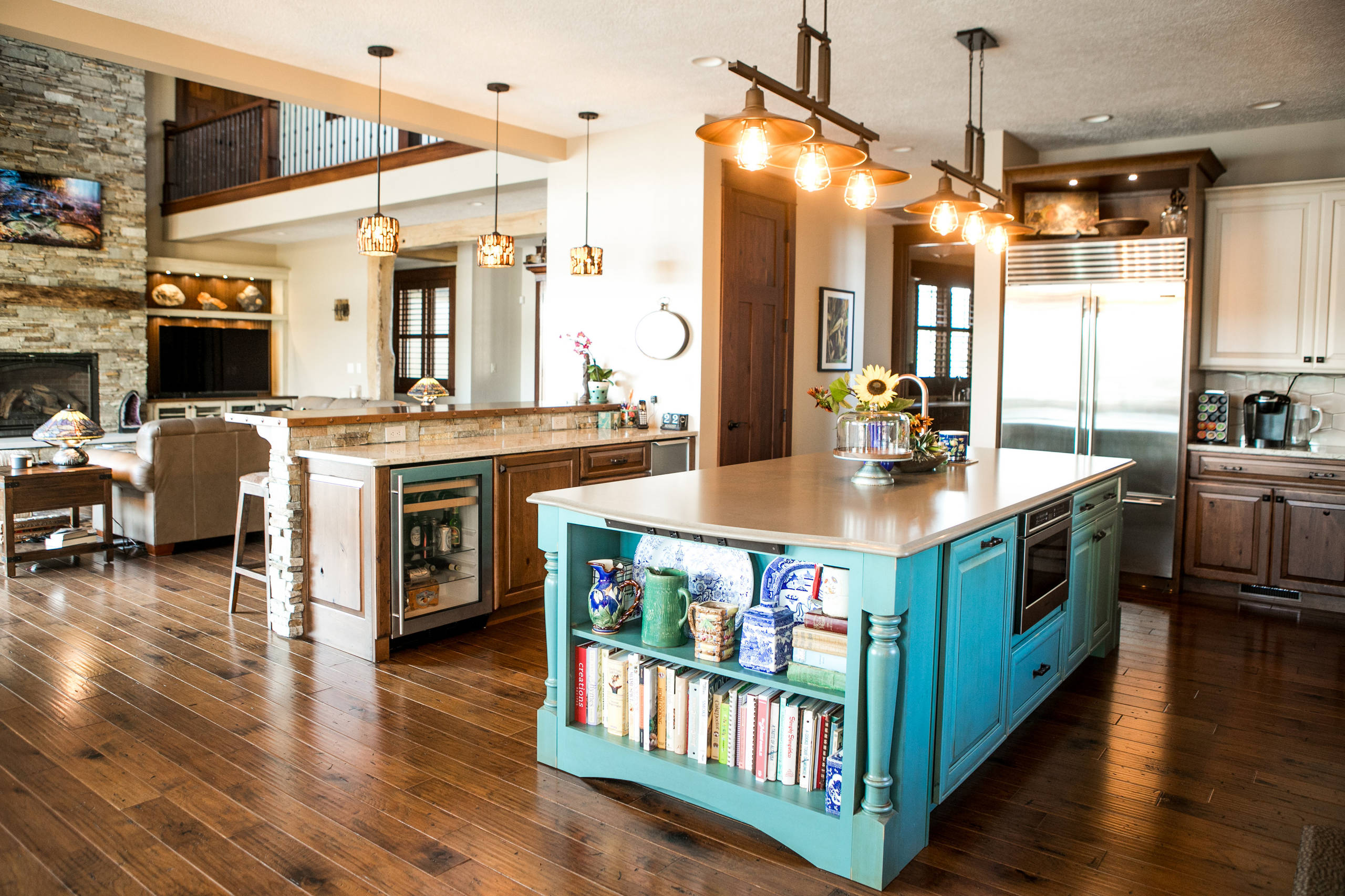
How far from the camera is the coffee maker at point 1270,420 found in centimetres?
529

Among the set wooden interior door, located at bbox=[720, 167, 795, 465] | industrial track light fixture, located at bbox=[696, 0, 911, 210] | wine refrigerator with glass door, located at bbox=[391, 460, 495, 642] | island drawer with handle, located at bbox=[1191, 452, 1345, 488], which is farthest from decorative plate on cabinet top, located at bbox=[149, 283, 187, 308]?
island drawer with handle, located at bbox=[1191, 452, 1345, 488]

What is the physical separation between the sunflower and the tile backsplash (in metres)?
3.53

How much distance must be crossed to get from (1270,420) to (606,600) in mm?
4608

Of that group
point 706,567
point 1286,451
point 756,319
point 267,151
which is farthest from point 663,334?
point 267,151

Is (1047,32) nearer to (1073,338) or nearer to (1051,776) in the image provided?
(1073,338)

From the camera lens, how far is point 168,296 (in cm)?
1103

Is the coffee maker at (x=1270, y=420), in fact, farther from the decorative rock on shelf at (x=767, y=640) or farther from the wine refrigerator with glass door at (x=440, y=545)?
the wine refrigerator with glass door at (x=440, y=545)

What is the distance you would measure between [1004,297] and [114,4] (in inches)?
203

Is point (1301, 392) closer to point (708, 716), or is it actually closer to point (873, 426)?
point (873, 426)

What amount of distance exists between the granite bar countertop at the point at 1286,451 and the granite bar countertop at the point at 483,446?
3.09 m

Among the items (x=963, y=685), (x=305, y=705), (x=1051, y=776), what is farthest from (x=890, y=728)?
(x=305, y=705)

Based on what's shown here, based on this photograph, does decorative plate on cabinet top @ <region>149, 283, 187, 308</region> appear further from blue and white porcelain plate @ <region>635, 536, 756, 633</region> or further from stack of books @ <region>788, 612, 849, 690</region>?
stack of books @ <region>788, 612, 849, 690</region>

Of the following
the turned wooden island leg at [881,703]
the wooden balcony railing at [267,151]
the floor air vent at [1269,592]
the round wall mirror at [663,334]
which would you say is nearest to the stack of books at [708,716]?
the turned wooden island leg at [881,703]

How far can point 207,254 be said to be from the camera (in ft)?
37.8
